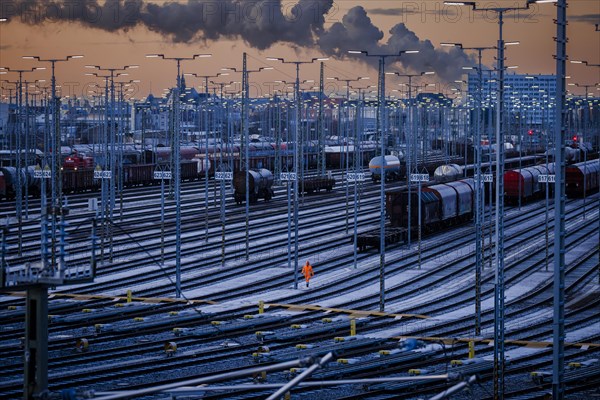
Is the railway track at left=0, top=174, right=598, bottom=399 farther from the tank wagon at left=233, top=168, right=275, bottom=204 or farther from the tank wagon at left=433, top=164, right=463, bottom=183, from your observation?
the tank wagon at left=433, top=164, right=463, bottom=183

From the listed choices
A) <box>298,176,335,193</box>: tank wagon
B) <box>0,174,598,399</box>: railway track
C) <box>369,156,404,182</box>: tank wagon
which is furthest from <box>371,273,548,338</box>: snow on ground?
<box>369,156,404,182</box>: tank wagon

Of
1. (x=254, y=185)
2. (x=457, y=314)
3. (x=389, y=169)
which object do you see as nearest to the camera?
(x=457, y=314)

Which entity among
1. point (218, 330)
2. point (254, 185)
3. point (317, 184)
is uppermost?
point (254, 185)

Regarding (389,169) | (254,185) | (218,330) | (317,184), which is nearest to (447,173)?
(317,184)

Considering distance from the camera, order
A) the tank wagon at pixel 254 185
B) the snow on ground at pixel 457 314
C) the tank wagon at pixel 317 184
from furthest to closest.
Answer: the tank wagon at pixel 317 184
the tank wagon at pixel 254 185
the snow on ground at pixel 457 314

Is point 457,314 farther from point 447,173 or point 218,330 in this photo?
point 447,173

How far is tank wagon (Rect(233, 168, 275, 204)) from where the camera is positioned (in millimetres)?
85062

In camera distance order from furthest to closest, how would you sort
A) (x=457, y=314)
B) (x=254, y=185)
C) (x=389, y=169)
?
(x=389, y=169)
(x=254, y=185)
(x=457, y=314)

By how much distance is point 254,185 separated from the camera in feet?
288

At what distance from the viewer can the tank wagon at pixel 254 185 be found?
85.1 m

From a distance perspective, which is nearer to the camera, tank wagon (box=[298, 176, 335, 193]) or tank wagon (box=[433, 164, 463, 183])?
tank wagon (box=[433, 164, 463, 183])

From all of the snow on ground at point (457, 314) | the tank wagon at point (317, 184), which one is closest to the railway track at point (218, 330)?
the snow on ground at point (457, 314)

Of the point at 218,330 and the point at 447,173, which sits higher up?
the point at 447,173

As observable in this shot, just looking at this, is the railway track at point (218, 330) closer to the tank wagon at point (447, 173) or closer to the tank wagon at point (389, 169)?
the tank wagon at point (447, 173)
